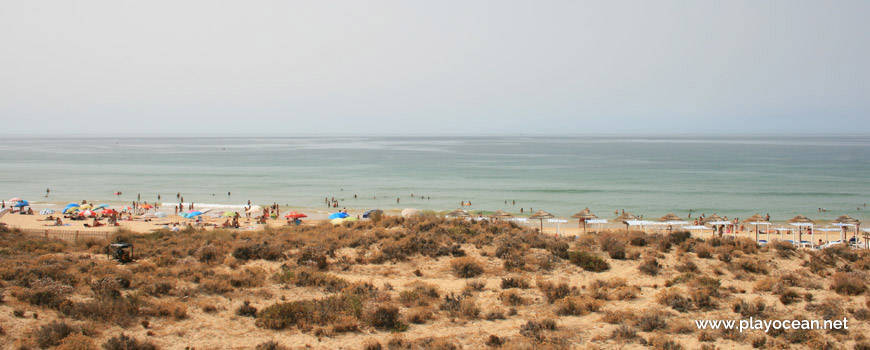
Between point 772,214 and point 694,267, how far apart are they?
1200 inches

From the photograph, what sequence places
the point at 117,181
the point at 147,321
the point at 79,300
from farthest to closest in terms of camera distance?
1. the point at 117,181
2. the point at 79,300
3. the point at 147,321

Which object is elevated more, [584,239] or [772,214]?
[584,239]

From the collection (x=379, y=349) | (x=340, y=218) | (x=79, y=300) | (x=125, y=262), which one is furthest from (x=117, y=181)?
(x=379, y=349)

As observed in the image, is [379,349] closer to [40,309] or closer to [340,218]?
[40,309]

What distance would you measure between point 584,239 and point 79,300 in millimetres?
15064

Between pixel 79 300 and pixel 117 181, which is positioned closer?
pixel 79 300

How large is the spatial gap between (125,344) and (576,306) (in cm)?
868

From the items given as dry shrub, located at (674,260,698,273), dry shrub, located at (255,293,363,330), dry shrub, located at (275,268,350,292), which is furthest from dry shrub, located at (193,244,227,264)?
dry shrub, located at (674,260,698,273)

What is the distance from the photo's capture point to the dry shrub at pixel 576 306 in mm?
11133

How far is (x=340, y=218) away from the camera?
30.9m

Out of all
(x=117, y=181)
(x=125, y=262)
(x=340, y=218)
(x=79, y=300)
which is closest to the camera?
(x=79, y=300)

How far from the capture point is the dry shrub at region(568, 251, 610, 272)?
1520 centimetres

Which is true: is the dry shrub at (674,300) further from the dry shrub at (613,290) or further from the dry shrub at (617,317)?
the dry shrub at (617,317)

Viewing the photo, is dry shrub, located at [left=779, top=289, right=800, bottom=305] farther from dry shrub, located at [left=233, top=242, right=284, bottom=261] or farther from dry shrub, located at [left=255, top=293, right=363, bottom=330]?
dry shrub, located at [left=233, top=242, right=284, bottom=261]
